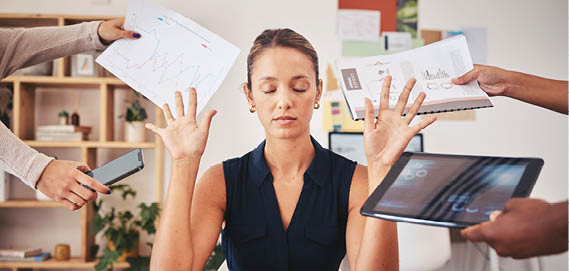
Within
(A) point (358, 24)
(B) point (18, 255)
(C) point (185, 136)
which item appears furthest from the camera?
(A) point (358, 24)

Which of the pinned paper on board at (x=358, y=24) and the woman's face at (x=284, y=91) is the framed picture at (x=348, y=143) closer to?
the pinned paper on board at (x=358, y=24)

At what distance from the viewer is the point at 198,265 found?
51.4 inches

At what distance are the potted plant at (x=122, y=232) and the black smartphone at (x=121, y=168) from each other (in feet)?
5.28

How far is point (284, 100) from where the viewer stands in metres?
1.33

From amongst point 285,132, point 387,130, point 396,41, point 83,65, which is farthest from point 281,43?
point 396,41

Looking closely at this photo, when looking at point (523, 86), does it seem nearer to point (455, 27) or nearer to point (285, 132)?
point (285, 132)

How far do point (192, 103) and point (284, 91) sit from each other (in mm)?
278

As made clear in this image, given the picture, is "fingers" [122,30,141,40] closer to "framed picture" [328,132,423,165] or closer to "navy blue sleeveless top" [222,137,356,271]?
"navy blue sleeveless top" [222,137,356,271]

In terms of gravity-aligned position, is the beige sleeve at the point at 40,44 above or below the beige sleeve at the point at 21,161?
above

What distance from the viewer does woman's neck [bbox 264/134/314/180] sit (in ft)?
4.70

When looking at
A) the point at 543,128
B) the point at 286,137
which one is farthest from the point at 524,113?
the point at 286,137

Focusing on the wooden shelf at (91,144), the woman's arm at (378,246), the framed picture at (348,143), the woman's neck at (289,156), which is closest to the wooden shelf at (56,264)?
the wooden shelf at (91,144)

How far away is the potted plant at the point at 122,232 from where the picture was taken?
265 centimetres

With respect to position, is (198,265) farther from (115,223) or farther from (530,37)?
(530,37)
